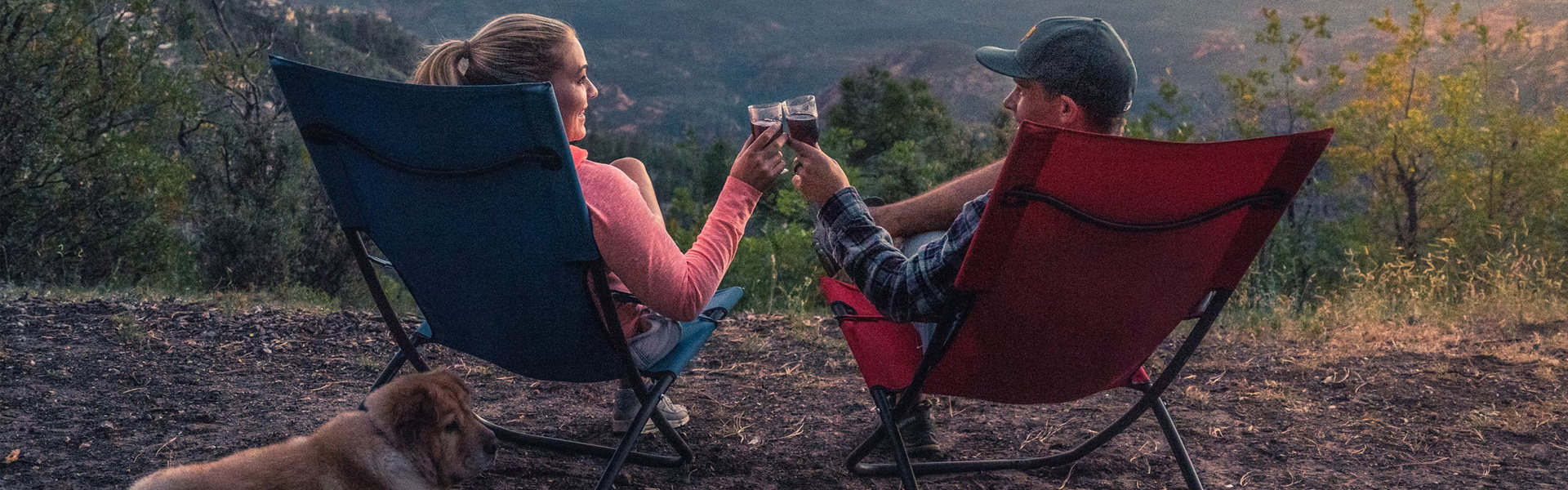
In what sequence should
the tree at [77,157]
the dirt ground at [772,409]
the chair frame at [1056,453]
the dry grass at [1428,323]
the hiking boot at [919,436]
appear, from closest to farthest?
the chair frame at [1056,453] < the dirt ground at [772,409] < the hiking boot at [919,436] < the dry grass at [1428,323] < the tree at [77,157]

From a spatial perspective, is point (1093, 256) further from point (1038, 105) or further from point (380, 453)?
point (380, 453)

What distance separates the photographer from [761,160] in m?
2.12

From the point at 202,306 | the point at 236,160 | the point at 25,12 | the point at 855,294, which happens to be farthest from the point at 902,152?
the point at 855,294

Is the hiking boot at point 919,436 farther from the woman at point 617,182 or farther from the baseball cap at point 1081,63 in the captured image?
the baseball cap at point 1081,63

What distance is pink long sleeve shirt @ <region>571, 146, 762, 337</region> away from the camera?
2014mm

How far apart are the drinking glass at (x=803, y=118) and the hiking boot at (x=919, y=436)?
116 cm

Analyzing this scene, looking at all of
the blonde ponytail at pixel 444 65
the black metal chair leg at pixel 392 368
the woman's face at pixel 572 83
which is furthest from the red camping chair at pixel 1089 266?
the black metal chair leg at pixel 392 368

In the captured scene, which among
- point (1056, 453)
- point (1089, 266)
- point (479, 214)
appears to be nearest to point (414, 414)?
point (479, 214)

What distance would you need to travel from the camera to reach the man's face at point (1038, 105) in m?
2.10

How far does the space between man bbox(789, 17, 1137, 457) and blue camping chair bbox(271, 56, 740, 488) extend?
0.49 meters

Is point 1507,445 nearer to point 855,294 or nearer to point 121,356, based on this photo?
point 855,294

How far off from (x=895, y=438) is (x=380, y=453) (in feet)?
3.47

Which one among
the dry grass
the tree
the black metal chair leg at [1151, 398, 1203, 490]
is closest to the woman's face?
the black metal chair leg at [1151, 398, 1203, 490]

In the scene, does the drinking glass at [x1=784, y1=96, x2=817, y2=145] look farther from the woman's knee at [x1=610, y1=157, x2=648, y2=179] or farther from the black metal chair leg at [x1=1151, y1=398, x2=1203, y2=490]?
the black metal chair leg at [x1=1151, y1=398, x2=1203, y2=490]
